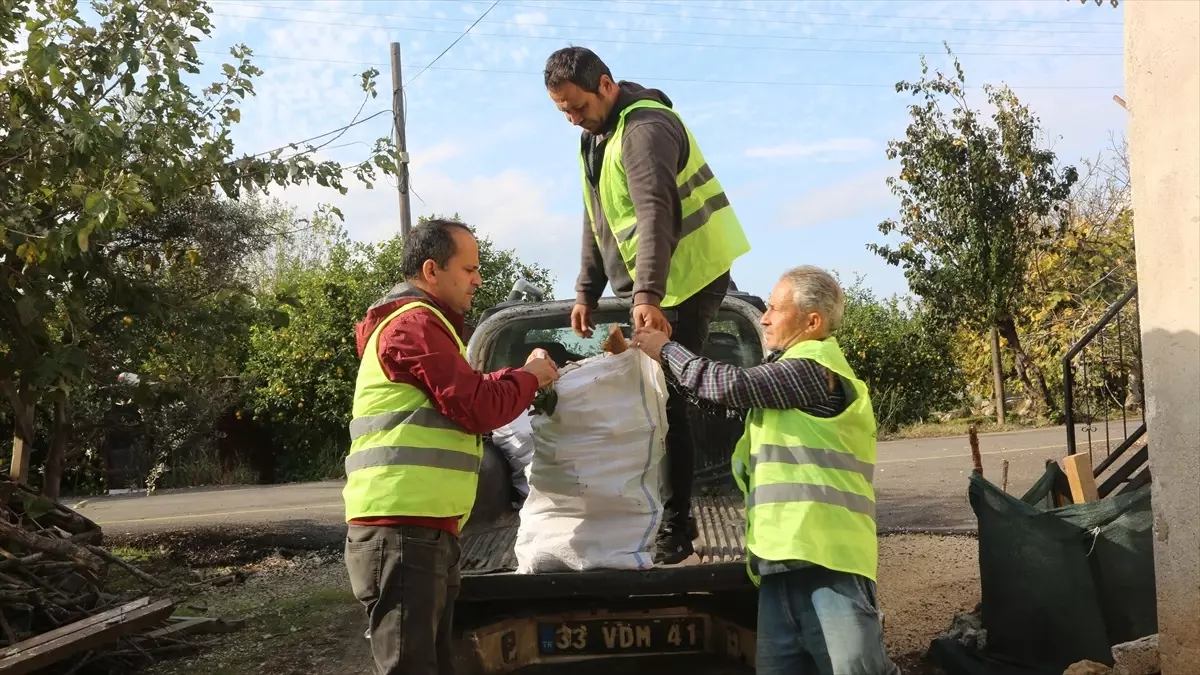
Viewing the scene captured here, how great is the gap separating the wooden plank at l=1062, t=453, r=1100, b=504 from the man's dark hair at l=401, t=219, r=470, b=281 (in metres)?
3.26

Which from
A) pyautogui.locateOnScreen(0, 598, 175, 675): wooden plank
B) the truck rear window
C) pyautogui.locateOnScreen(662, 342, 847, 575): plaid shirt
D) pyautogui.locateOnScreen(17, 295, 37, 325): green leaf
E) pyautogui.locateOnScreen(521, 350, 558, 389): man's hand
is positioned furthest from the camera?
the truck rear window

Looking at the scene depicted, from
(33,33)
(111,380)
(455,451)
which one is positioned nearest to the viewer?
(455,451)

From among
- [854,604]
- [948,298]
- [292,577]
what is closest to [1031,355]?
[948,298]

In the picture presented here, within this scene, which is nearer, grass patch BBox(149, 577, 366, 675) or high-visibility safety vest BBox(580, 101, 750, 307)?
high-visibility safety vest BBox(580, 101, 750, 307)

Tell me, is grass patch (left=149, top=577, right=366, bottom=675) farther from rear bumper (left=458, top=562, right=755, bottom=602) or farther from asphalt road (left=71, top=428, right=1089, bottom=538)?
rear bumper (left=458, top=562, right=755, bottom=602)

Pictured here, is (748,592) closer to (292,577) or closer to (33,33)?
(33,33)

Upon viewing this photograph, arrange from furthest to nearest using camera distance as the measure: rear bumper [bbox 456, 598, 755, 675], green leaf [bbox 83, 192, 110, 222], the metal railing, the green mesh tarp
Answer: the metal railing < green leaf [bbox 83, 192, 110, 222] < the green mesh tarp < rear bumper [bbox 456, 598, 755, 675]

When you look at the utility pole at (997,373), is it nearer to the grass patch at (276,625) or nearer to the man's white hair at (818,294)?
the grass patch at (276,625)

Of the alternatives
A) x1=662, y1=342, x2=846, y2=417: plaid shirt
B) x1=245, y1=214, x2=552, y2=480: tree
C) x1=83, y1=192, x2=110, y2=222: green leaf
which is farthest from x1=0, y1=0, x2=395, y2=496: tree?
x1=245, y1=214, x2=552, y2=480: tree

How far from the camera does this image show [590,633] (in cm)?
370

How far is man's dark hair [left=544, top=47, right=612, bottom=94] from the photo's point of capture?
3.71 metres

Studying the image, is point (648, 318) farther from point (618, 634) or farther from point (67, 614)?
point (67, 614)

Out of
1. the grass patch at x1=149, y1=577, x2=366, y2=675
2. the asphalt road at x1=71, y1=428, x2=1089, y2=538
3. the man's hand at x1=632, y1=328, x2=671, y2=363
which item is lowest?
the grass patch at x1=149, y1=577, x2=366, y2=675

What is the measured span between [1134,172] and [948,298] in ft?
53.6
